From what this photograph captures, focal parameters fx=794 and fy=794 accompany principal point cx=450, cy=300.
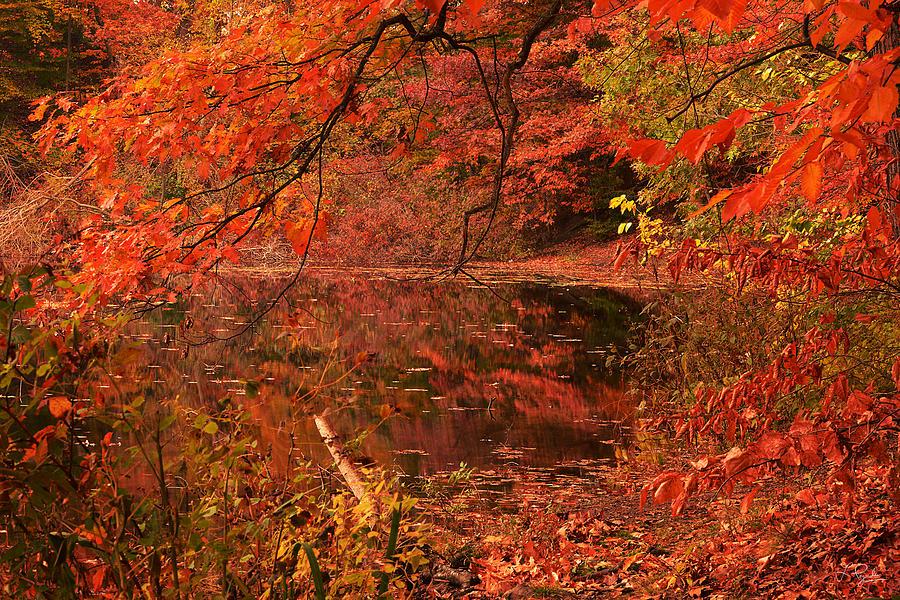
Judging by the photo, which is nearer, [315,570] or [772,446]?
[315,570]

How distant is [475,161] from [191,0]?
12.5 metres

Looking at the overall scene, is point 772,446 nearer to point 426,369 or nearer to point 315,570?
point 315,570

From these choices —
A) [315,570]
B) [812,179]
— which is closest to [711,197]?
[812,179]

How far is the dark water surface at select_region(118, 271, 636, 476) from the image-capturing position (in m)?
7.46

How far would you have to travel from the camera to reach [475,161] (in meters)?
24.2

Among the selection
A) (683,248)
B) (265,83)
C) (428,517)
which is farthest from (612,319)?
(265,83)

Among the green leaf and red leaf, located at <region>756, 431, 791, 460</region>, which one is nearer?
the green leaf

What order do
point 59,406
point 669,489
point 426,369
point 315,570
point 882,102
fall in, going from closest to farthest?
point 882,102 → point 59,406 → point 315,570 → point 669,489 → point 426,369

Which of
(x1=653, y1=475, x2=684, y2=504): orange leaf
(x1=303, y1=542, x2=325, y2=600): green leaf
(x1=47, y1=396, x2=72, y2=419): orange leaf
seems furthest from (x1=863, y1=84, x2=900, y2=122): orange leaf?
(x1=47, y1=396, x2=72, y2=419): orange leaf

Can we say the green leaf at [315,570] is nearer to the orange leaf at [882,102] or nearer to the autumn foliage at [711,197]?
the autumn foliage at [711,197]

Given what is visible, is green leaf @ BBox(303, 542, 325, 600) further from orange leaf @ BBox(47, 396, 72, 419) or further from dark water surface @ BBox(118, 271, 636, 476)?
orange leaf @ BBox(47, 396, 72, 419)

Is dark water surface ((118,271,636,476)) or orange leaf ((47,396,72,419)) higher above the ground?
orange leaf ((47,396,72,419))

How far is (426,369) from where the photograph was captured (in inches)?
438

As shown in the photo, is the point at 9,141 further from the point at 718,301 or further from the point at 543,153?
the point at 718,301
